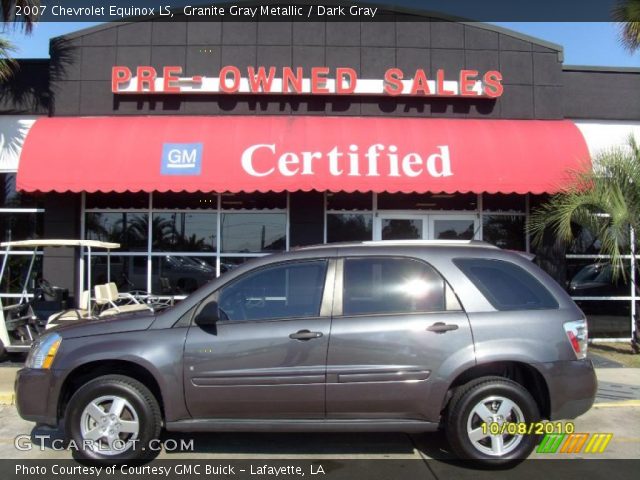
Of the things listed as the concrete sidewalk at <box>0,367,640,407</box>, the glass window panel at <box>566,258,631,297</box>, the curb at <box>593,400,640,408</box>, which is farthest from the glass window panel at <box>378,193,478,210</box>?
the curb at <box>593,400,640,408</box>

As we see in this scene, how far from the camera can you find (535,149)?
9.44 metres

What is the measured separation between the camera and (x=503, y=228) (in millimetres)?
10719

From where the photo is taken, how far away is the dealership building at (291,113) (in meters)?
10.1

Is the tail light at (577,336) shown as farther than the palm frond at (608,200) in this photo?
No

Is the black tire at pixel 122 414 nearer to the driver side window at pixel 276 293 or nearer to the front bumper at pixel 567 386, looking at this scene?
the driver side window at pixel 276 293

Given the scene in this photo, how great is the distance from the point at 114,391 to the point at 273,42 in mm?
7773

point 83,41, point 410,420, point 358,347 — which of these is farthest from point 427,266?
point 83,41

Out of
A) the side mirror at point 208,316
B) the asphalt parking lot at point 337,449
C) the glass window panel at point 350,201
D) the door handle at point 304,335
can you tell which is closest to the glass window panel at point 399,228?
the glass window panel at point 350,201

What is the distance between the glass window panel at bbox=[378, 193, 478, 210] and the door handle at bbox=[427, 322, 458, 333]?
6302mm

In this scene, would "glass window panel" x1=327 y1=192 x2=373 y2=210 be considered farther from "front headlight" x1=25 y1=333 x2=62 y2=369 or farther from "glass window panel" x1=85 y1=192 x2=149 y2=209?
"front headlight" x1=25 y1=333 x2=62 y2=369

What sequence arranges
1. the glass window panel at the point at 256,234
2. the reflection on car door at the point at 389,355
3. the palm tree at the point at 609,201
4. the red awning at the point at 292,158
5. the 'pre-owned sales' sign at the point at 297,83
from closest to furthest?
1. the reflection on car door at the point at 389,355
2. the palm tree at the point at 609,201
3. the red awning at the point at 292,158
4. the 'pre-owned sales' sign at the point at 297,83
5. the glass window panel at the point at 256,234

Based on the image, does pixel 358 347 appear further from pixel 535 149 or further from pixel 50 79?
pixel 50 79

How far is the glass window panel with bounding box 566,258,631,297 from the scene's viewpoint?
10469 millimetres

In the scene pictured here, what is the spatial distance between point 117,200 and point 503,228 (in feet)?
25.1
